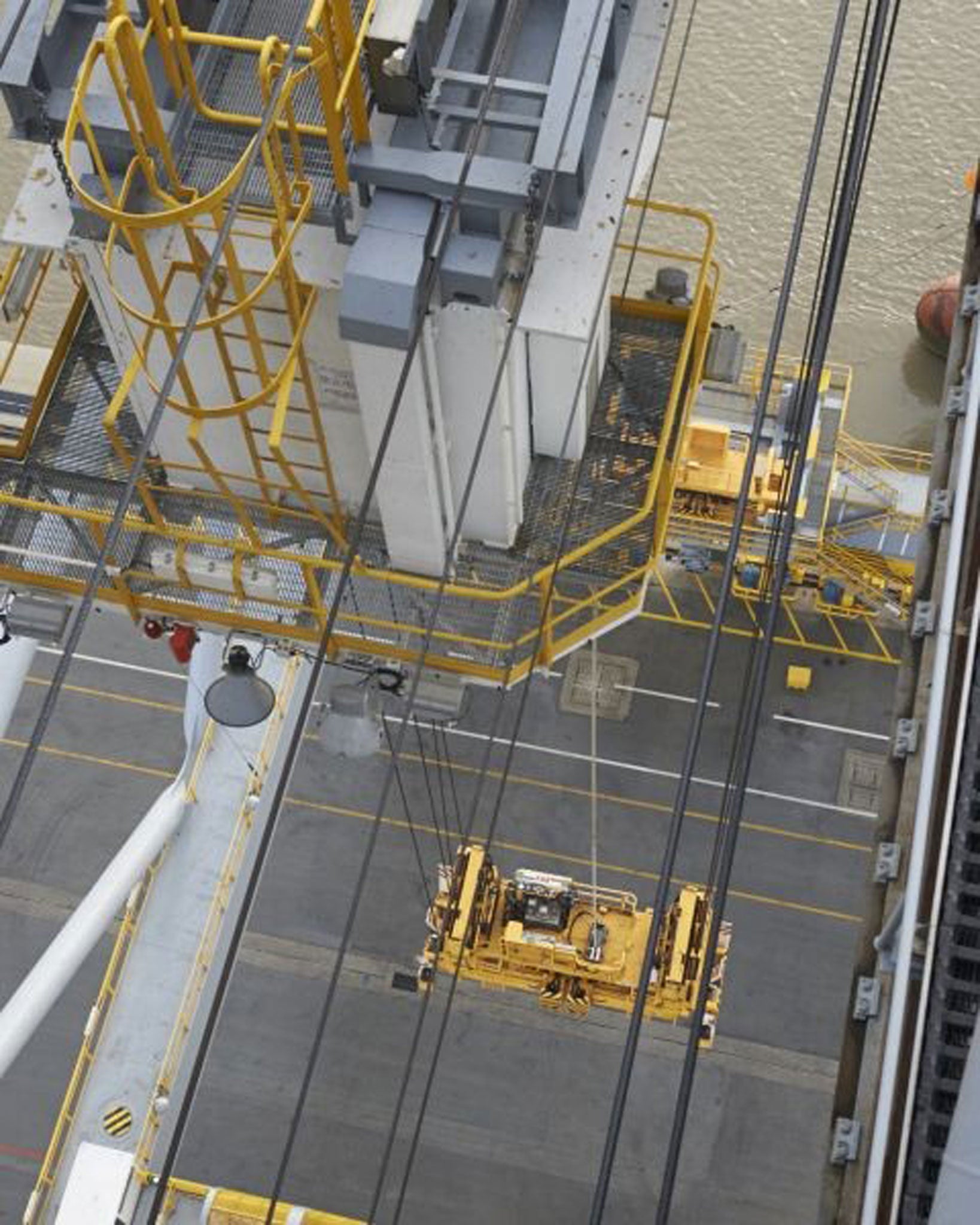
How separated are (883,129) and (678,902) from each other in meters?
18.4

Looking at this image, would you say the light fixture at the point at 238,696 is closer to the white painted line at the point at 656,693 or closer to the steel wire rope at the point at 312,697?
the steel wire rope at the point at 312,697

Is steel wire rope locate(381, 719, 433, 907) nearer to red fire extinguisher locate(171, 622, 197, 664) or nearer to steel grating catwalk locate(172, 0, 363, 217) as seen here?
red fire extinguisher locate(171, 622, 197, 664)

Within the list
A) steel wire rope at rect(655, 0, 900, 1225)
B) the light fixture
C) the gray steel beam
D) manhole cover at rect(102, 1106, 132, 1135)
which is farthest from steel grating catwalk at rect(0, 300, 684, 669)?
manhole cover at rect(102, 1106, 132, 1135)

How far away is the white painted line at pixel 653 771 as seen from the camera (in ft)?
89.6

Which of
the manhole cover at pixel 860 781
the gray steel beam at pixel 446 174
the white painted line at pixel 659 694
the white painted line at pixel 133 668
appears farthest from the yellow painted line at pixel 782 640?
the gray steel beam at pixel 446 174

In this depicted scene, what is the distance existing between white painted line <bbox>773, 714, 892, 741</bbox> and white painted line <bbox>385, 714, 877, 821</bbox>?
124cm

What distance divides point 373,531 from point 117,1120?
21.8 ft

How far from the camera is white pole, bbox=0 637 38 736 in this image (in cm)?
1972

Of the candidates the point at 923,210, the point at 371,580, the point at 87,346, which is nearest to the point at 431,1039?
the point at 371,580

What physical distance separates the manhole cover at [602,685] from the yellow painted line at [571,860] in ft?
8.05

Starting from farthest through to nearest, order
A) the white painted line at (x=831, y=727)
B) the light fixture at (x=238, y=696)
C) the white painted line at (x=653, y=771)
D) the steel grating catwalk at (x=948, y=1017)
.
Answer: the white painted line at (x=831, y=727), the white painted line at (x=653, y=771), the light fixture at (x=238, y=696), the steel grating catwalk at (x=948, y=1017)

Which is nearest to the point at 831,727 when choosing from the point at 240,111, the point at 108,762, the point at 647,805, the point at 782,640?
the point at 782,640

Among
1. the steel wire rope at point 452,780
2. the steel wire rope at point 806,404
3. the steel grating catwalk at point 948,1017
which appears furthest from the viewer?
the steel wire rope at point 452,780

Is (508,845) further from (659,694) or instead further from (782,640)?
(782,640)
